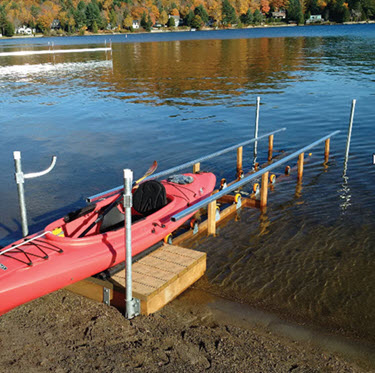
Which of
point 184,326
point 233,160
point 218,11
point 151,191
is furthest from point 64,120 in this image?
point 218,11

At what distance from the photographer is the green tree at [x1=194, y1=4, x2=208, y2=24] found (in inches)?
7411

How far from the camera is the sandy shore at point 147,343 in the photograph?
6.04 meters

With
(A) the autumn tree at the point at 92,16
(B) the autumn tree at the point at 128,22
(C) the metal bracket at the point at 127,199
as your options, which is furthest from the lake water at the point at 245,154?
(B) the autumn tree at the point at 128,22

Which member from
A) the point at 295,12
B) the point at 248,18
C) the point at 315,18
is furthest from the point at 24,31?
the point at 315,18

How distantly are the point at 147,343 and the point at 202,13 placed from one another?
197 meters

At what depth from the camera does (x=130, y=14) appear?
7461 inches

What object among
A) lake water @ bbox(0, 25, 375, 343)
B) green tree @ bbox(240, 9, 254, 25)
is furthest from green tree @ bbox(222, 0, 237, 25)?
lake water @ bbox(0, 25, 375, 343)

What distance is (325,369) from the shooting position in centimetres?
605

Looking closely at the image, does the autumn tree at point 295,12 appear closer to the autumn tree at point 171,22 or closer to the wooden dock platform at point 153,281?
the autumn tree at point 171,22

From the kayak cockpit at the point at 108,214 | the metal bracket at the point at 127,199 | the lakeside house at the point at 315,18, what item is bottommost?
the kayak cockpit at the point at 108,214

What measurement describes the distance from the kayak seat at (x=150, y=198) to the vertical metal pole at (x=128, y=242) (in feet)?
9.16

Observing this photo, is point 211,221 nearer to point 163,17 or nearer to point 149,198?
point 149,198

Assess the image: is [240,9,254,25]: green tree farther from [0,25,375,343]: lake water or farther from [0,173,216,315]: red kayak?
[0,173,216,315]: red kayak

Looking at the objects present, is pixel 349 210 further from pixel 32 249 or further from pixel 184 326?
pixel 32 249
